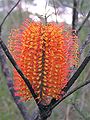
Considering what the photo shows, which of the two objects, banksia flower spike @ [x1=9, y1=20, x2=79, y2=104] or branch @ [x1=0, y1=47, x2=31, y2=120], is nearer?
banksia flower spike @ [x1=9, y1=20, x2=79, y2=104]

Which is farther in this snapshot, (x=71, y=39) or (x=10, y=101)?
(x=10, y=101)

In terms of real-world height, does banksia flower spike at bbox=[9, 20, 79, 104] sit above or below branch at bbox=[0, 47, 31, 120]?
above

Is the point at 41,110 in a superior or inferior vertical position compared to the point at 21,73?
inferior

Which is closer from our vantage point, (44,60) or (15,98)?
(44,60)

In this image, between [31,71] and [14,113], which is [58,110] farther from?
[31,71]

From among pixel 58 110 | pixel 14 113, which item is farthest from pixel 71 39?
pixel 14 113

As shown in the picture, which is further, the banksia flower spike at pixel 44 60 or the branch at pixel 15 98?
the branch at pixel 15 98

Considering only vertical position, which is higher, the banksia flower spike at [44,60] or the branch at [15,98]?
the banksia flower spike at [44,60]

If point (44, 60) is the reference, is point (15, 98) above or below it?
below
